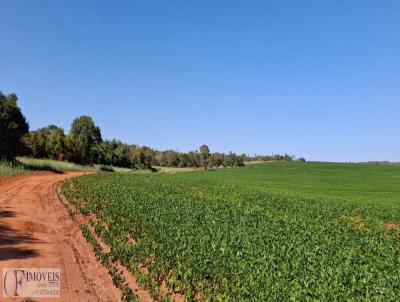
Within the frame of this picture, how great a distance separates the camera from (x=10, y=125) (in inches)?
1903

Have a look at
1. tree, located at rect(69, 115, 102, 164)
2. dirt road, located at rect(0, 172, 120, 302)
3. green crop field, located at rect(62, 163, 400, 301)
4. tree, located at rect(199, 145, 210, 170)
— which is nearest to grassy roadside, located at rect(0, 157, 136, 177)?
dirt road, located at rect(0, 172, 120, 302)

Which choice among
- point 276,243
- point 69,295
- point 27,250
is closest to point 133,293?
point 69,295

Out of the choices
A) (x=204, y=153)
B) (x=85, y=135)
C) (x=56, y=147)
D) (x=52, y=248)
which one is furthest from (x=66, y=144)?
(x=204, y=153)

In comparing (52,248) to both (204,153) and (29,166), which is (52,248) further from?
(204,153)

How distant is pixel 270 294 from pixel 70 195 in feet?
68.1

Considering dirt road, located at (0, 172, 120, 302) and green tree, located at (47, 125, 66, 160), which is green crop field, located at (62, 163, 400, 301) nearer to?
dirt road, located at (0, 172, 120, 302)

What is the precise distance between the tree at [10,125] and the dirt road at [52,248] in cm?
2723

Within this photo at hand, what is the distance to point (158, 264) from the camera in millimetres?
11844

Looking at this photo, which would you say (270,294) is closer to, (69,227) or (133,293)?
(133,293)

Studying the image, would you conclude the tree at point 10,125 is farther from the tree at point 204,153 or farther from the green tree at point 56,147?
the tree at point 204,153

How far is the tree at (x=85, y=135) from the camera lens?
95162 millimetres

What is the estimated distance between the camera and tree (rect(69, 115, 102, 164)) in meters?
95.2

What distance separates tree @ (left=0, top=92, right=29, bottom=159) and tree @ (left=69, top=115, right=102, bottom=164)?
43914 mm

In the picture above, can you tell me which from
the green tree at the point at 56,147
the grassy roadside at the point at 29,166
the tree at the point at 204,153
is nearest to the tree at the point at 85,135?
the green tree at the point at 56,147
